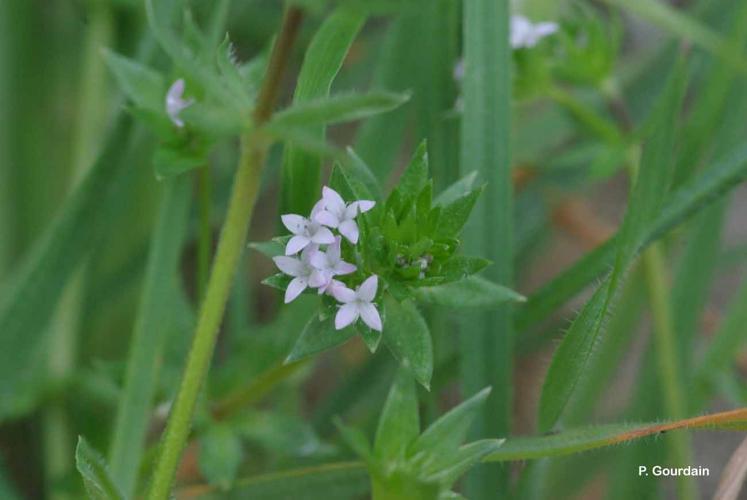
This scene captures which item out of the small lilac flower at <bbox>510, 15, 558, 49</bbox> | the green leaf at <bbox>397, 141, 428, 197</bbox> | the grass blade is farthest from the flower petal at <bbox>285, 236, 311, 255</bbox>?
the small lilac flower at <bbox>510, 15, 558, 49</bbox>

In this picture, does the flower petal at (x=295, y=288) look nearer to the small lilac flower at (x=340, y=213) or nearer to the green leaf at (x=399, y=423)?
the small lilac flower at (x=340, y=213)

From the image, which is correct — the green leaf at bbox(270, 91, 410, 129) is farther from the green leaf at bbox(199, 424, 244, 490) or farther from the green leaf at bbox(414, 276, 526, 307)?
the green leaf at bbox(199, 424, 244, 490)

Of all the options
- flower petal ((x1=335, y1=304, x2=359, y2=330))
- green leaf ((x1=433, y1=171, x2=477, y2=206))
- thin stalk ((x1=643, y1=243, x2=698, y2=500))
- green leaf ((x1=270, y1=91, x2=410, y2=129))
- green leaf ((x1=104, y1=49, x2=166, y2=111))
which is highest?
green leaf ((x1=104, y1=49, x2=166, y2=111))

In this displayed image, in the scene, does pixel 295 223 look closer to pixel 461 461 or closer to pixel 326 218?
pixel 326 218

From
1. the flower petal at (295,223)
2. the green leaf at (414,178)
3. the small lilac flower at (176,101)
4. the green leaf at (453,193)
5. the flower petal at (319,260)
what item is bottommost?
the flower petal at (319,260)

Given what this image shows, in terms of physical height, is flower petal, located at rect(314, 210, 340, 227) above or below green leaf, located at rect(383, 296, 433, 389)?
above

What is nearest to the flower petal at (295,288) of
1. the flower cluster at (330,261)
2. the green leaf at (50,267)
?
the flower cluster at (330,261)

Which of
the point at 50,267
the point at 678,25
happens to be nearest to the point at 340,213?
the point at 50,267
